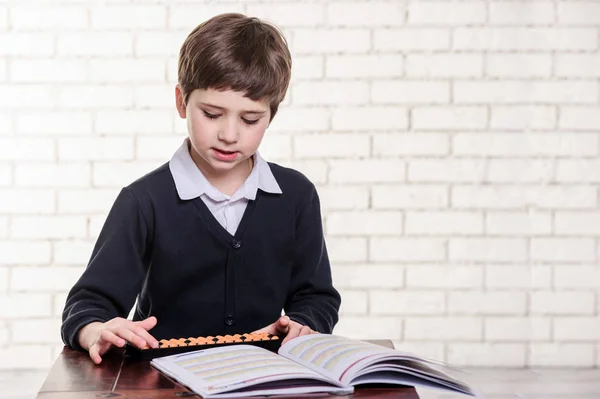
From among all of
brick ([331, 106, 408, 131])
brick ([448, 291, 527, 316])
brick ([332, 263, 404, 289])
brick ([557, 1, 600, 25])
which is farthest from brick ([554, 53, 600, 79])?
brick ([332, 263, 404, 289])

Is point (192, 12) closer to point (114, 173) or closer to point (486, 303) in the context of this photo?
point (114, 173)

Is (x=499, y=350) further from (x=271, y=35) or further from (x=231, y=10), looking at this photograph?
(x=271, y=35)

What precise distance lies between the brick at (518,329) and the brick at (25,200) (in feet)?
5.05

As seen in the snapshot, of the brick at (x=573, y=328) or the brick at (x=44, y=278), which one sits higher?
the brick at (x=44, y=278)

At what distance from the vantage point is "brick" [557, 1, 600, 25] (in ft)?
9.64

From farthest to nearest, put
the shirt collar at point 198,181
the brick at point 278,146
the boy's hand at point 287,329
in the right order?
the brick at point 278,146
the shirt collar at point 198,181
the boy's hand at point 287,329

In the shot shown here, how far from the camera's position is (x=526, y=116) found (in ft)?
9.64

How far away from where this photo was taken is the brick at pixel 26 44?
2875mm

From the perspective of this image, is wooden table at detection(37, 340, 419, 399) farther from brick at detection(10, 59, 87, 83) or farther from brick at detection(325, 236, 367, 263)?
brick at detection(10, 59, 87, 83)

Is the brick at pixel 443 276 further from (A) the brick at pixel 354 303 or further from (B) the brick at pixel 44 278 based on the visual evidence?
(B) the brick at pixel 44 278

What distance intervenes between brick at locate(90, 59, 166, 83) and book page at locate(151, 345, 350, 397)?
74.0 inches

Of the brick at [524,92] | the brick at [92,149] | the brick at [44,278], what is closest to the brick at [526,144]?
the brick at [524,92]

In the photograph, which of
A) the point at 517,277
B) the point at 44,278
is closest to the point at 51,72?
the point at 44,278

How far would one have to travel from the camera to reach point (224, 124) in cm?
139
